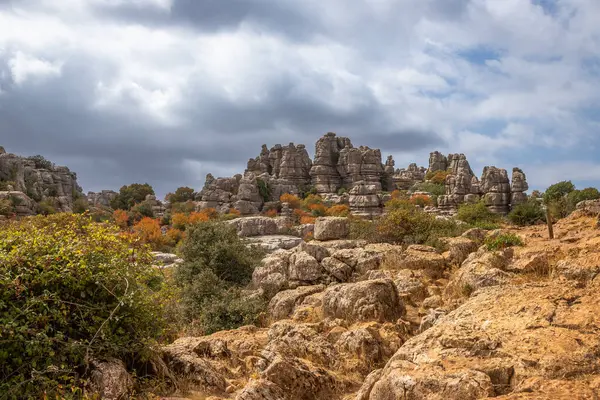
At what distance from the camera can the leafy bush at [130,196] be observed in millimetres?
65250

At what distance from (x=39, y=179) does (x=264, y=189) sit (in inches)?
994

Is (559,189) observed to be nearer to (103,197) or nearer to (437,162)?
(437,162)

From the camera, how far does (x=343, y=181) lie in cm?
7225

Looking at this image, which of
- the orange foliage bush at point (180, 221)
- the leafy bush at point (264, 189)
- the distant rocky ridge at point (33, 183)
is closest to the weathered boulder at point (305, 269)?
the distant rocky ridge at point (33, 183)

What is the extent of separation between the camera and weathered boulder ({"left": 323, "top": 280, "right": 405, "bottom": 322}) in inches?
348

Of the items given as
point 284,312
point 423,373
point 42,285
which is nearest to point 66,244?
point 42,285

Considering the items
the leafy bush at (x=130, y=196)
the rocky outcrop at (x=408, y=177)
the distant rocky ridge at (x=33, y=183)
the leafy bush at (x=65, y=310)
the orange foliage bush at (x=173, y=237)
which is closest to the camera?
the leafy bush at (x=65, y=310)

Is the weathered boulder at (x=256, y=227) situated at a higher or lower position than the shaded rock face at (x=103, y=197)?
lower

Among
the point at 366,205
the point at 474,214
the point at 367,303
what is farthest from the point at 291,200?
the point at 367,303

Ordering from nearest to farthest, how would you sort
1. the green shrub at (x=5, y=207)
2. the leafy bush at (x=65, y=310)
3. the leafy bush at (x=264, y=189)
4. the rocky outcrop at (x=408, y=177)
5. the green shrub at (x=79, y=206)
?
the leafy bush at (x=65, y=310)
the green shrub at (x=5, y=207)
the green shrub at (x=79, y=206)
the leafy bush at (x=264, y=189)
the rocky outcrop at (x=408, y=177)

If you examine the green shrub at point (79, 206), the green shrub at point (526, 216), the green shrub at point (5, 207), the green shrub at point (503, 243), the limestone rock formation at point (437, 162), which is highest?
the limestone rock formation at point (437, 162)

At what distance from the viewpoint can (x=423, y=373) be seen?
4.09m

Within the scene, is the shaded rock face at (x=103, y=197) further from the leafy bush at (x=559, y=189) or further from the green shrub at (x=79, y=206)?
the leafy bush at (x=559, y=189)

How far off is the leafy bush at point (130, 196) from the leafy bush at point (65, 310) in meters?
60.6
